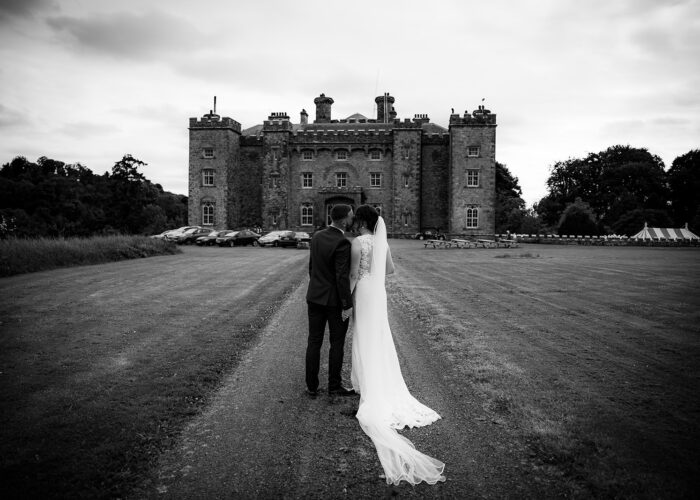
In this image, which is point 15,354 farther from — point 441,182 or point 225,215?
point 441,182

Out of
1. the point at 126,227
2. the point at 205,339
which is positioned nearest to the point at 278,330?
the point at 205,339

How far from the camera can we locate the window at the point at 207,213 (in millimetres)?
47719

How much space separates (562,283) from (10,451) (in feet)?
46.3

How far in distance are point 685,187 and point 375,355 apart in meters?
80.5

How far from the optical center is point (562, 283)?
1424cm

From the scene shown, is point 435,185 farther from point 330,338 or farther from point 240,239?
point 330,338

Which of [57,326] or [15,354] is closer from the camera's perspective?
[15,354]

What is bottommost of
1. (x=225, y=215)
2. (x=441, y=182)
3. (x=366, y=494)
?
(x=366, y=494)

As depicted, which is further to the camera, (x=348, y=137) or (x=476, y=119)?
(x=348, y=137)

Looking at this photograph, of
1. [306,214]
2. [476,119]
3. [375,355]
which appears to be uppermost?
[476,119]

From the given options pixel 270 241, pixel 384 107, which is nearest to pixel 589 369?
pixel 270 241

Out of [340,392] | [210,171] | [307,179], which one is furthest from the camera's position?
[307,179]

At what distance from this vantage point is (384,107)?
55719mm

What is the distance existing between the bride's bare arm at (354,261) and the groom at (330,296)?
10 centimetres
